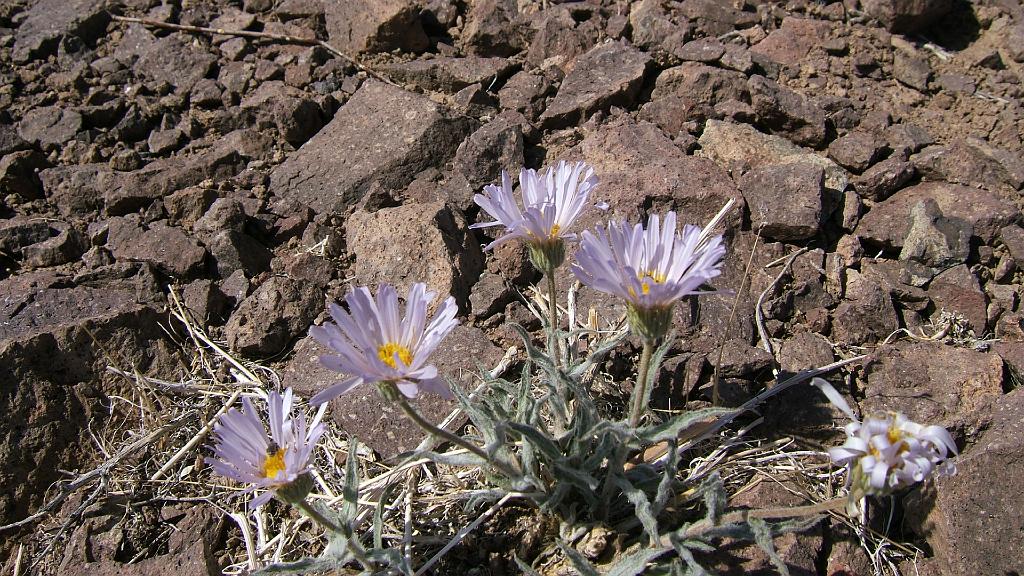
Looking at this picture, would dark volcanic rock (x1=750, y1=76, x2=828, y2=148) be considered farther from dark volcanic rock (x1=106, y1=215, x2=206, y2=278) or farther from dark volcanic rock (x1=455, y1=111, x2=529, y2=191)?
dark volcanic rock (x1=106, y1=215, x2=206, y2=278)

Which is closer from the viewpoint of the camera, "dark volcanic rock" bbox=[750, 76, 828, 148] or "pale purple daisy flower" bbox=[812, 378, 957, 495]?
"pale purple daisy flower" bbox=[812, 378, 957, 495]

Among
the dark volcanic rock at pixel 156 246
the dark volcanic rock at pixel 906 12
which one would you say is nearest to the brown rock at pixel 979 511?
the dark volcanic rock at pixel 906 12

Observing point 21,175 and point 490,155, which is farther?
point 21,175

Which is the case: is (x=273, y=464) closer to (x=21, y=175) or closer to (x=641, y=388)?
(x=641, y=388)

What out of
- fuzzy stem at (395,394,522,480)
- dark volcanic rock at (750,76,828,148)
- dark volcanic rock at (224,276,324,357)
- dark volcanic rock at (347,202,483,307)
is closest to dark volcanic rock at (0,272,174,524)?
dark volcanic rock at (224,276,324,357)

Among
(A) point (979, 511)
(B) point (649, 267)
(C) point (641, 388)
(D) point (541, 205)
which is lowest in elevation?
(A) point (979, 511)

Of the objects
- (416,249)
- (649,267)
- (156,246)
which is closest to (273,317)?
(416,249)

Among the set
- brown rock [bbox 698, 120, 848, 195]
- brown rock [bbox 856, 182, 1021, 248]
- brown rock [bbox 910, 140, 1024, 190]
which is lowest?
brown rock [bbox 856, 182, 1021, 248]

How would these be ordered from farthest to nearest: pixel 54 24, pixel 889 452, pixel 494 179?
pixel 54 24
pixel 494 179
pixel 889 452
